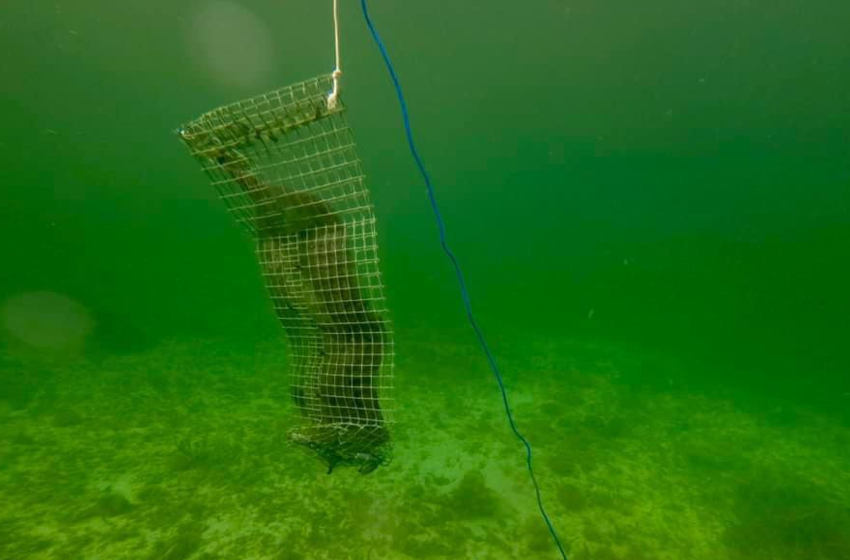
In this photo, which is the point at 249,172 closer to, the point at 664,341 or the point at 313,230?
the point at 313,230

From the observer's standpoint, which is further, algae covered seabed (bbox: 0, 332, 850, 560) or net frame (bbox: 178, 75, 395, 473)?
algae covered seabed (bbox: 0, 332, 850, 560)

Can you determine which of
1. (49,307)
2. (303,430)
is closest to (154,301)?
(49,307)

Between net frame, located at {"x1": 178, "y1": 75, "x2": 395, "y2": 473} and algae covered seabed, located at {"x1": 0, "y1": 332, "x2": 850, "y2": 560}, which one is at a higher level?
net frame, located at {"x1": 178, "y1": 75, "x2": 395, "y2": 473}

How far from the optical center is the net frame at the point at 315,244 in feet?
6.62

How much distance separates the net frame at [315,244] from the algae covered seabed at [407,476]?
1.42m

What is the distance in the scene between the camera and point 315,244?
7.72 feet

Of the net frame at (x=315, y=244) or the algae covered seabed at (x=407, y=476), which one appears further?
the algae covered seabed at (x=407, y=476)

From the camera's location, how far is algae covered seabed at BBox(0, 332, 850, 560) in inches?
134

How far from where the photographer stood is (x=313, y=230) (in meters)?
2.39

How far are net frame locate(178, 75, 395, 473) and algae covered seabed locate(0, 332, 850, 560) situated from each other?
1.42m

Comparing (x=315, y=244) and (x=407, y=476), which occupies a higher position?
(x=315, y=244)

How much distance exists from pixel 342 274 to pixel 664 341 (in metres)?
15.8

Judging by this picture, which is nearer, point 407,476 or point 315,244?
point 315,244

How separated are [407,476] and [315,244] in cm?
297
